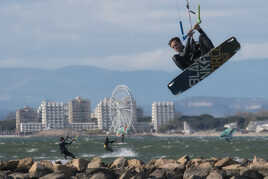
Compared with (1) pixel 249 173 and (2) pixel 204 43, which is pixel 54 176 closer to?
(1) pixel 249 173

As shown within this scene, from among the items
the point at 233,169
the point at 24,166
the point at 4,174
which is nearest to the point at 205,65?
the point at 233,169

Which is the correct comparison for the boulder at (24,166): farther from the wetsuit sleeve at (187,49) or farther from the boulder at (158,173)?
the wetsuit sleeve at (187,49)

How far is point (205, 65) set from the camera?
14.7 meters

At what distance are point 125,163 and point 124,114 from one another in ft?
562

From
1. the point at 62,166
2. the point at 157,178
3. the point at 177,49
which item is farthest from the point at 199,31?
the point at 62,166

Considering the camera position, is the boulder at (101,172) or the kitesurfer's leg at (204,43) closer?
the kitesurfer's leg at (204,43)

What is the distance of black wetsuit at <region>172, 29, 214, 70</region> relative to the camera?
1395cm

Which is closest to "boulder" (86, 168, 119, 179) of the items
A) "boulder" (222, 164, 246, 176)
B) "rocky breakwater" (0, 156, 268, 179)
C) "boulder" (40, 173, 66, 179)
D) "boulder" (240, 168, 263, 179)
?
"rocky breakwater" (0, 156, 268, 179)

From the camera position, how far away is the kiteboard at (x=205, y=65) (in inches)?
575

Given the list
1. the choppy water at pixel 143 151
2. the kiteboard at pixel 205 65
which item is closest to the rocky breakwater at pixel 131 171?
the kiteboard at pixel 205 65

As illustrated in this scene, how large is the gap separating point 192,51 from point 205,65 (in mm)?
610

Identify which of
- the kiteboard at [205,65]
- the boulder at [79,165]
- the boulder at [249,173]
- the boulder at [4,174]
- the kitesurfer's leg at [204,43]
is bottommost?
the boulder at [249,173]

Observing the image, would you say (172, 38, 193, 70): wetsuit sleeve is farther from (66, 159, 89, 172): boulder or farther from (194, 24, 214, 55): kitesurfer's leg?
(66, 159, 89, 172): boulder

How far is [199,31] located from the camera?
13.6m
